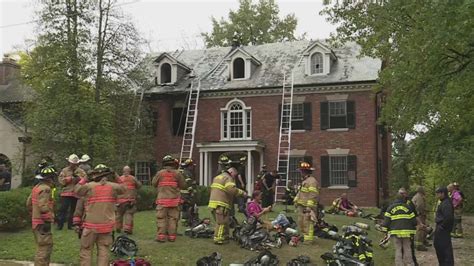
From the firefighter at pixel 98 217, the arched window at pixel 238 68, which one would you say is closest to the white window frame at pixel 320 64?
the arched window at pixel 238 68

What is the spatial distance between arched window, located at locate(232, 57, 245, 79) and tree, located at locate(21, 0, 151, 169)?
6409 millimetres

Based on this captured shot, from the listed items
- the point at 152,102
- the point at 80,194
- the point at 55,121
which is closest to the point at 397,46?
the point at 80,194

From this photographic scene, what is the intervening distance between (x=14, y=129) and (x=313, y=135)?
14938 mm

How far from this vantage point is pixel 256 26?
46719mm

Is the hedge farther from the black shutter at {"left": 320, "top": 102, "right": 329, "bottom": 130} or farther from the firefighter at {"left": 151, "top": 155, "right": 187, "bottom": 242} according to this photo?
the black shutter at {"left": 320, "top": 102, "right": 329, "bottom": 130}

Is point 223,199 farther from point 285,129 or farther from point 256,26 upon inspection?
point 256,26

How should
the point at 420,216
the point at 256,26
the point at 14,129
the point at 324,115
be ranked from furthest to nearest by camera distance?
the point at 256,26 < the point at 14,129 < the point at 324,115 < the point at 420,216

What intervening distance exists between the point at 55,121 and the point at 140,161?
7.76 metres

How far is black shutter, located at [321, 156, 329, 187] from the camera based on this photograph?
27.5 meters

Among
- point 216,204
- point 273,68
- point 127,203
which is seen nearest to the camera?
point 216,204

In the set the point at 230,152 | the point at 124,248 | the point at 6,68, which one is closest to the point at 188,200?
the point at 124,248

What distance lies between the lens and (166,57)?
3122 cm

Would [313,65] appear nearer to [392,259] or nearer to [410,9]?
[410,9]

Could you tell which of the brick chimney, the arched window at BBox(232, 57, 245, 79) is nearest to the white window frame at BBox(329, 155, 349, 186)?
the arched window at BBox(232, 57, 245, 79)
